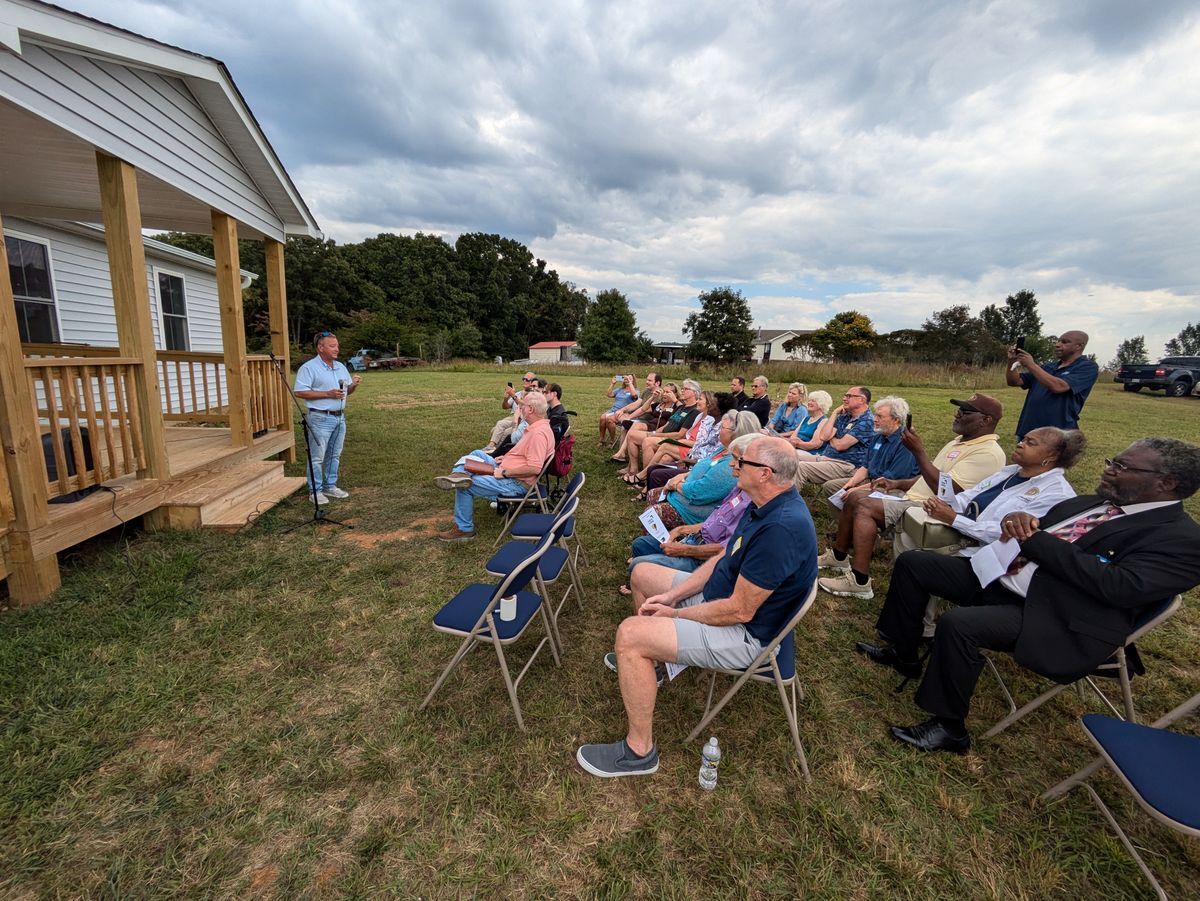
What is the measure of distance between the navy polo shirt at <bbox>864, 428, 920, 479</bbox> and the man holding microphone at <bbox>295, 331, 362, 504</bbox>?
5383 mm

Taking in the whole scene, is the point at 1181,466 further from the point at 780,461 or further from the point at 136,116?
the point at 136,116

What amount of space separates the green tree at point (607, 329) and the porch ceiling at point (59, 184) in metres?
42.8

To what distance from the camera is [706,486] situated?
12.2ft

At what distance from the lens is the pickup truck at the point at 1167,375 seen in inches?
741

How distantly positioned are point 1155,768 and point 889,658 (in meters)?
1.37

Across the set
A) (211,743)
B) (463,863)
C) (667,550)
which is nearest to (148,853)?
(211,743)

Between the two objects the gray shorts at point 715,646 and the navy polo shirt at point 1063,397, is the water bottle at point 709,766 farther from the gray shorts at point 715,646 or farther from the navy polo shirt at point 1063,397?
the navy polo shirt at point 1063,397

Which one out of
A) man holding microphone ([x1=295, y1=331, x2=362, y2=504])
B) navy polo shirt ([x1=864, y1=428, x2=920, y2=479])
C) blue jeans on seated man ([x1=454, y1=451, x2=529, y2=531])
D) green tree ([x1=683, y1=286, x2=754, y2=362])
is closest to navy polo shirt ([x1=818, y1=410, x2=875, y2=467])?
navy polo shirt ([x1=864, y1=428, x2=920, y2=479])

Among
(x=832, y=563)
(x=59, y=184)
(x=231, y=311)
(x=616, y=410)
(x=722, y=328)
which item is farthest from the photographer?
(x=722, y=328)

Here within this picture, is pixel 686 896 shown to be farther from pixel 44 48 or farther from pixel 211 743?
pixel 44 48

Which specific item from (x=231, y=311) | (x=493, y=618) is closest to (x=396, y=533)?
(x=493, y=618)

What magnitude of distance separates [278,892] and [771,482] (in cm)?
244

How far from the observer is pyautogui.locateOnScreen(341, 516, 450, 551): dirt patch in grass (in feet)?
15.5

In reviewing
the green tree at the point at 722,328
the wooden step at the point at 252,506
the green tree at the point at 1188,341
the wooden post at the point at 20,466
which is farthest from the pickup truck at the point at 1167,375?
the green tree at the point at 1188,341
